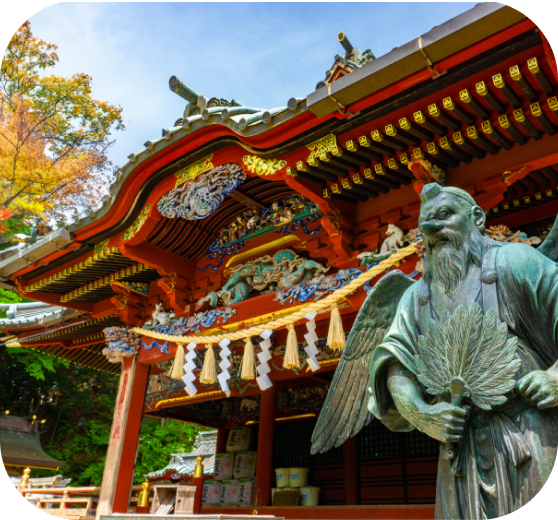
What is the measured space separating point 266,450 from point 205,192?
4418 millimetres

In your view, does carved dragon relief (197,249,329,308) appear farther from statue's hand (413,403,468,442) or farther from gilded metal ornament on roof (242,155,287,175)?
statue's hand (413,403,468,442)

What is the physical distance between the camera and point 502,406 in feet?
6.22

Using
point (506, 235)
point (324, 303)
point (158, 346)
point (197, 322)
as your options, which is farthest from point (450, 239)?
point (158, 346)

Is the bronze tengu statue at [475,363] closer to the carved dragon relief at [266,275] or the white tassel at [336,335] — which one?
the white tassel at [336,335]

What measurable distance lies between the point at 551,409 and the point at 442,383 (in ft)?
1.28

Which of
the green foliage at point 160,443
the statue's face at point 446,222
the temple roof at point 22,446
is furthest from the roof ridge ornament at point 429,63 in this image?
the green foliage at point 160,443

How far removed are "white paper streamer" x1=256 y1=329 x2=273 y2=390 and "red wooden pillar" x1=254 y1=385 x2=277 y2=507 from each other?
92.6 inches

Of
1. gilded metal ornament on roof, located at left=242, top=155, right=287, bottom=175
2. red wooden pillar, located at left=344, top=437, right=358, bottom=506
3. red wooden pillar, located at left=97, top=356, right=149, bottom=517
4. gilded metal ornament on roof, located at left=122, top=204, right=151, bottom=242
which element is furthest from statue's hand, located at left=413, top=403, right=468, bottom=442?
red wooden pillar, located at left=344, top=437, right=358, bottom=506

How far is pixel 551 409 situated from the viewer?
183cm

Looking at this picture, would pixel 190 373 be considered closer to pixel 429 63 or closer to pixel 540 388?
pixel 429 63

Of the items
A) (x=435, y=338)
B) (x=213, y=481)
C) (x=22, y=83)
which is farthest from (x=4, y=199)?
(x=435, y=338)

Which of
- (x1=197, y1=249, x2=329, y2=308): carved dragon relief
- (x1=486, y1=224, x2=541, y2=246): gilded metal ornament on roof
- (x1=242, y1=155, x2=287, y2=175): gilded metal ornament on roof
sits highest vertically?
(x1=242, y1=155, x2=287, y2=175): gilded metal ornament on roof

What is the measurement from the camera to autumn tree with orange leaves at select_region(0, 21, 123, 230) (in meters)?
15.6

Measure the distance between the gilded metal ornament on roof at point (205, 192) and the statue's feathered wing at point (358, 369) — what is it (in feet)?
9.69
